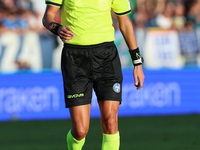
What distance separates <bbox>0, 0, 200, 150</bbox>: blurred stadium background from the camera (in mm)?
10383

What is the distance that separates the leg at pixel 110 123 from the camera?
5.14 meters

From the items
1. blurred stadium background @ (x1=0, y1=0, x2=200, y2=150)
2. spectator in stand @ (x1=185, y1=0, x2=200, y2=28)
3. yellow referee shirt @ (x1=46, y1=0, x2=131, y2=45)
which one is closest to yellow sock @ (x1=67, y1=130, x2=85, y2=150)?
yellow referee shirt @ (x1=46, y1=0, x2=131, y2=45)

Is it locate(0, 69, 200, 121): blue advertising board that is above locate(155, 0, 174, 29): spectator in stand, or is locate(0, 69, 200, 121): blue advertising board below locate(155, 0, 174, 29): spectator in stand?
below

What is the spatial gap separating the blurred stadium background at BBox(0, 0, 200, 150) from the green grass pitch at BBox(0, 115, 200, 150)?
19mm

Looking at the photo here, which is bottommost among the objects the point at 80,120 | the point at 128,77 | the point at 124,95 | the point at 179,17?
the point at 124,95

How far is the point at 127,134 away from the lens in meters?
9.19

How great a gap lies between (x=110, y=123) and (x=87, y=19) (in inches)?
41.9

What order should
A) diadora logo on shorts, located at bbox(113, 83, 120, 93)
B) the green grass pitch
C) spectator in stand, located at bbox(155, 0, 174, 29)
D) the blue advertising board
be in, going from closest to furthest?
diadora logo on shorts, located at bbox(113, 83, 120, 93) → the green grass pitch → the blue advertising board → spectator in stand, located at bbox(155, 0, 174, 29)

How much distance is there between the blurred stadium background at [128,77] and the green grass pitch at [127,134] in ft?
0.06

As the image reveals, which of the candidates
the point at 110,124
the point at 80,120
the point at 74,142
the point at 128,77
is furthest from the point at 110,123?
the point at 128,77

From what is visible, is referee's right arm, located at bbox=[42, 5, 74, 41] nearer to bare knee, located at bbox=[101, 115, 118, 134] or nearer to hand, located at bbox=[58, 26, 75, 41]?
hand, located at bbox=[58, 26, 75, 41]

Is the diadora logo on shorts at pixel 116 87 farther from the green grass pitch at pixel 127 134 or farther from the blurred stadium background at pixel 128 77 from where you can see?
the blurred stadium background at pixel 128 77

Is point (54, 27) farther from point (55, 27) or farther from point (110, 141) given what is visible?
point (110, 141)

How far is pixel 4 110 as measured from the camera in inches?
468
